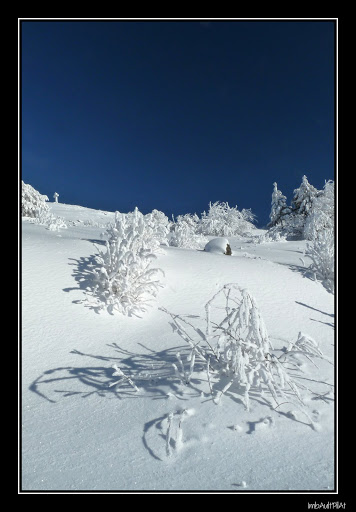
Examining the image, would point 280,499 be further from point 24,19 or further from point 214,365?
point 24,19

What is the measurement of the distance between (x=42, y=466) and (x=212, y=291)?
10.6 feet

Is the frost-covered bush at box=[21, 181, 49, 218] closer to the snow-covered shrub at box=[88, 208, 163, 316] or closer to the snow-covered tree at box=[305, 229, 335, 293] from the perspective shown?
the snow-covered shrub at box=[88, 208, 163, 316]

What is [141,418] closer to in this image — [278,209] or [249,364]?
[249,364]

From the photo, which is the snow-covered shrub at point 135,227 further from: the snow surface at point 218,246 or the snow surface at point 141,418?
the snow surface at point 218,246

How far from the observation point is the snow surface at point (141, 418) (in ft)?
4.69

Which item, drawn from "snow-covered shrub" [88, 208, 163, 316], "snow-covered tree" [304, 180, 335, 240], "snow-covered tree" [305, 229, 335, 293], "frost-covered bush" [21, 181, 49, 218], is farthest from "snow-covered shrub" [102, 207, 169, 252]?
"snow-covered tree" [304, 180, 335, 240]

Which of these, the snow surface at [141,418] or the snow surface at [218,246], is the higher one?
the snow surface at [218,246]

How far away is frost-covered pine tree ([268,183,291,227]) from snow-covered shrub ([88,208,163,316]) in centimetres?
1939

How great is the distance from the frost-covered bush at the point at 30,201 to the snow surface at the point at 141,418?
46.7 feet

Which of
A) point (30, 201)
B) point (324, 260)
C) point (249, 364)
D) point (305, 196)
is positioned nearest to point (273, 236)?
point (305, 196)

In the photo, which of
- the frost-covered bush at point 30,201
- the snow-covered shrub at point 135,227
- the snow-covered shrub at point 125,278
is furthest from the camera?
the frost-covered bush at point 30,201

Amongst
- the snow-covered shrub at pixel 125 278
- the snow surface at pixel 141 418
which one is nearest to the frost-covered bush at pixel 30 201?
the snow-covered shrub at pixel 125 278

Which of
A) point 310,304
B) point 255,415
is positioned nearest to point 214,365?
point 255,415

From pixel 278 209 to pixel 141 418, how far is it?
73.4 ft
